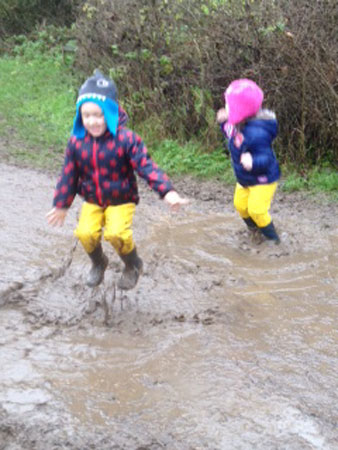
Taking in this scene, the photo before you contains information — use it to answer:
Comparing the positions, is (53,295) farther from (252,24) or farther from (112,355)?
(252,24)

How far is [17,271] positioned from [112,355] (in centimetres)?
153

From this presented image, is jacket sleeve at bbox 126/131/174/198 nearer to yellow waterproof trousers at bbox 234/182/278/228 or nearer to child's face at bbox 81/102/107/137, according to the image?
child's face at bbox 81/102/107/137

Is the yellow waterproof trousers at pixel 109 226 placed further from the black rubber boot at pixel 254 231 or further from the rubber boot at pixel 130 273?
the black rubber boot at pixel 254 231

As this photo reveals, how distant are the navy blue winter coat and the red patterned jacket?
4.88 feet

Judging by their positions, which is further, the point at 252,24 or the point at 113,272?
the point at 252,24

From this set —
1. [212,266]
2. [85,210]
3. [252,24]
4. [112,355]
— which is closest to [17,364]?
[112,355]

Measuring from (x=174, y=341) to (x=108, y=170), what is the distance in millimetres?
1188

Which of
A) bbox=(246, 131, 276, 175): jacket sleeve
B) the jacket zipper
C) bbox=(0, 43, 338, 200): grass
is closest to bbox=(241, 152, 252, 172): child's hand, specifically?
bbox=(246, 131, 276, 175): jacket sleeve

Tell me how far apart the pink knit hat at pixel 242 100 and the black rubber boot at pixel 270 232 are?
1046 mm

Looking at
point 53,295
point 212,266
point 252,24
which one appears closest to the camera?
point 53,295

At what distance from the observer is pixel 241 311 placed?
14.8 ft

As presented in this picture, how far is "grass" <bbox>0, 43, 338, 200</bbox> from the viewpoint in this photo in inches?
310

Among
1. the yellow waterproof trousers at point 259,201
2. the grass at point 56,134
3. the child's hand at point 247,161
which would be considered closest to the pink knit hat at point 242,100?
the child's hand at point 247,161

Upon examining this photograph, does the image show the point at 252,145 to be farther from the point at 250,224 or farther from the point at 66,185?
the point at 66,185
